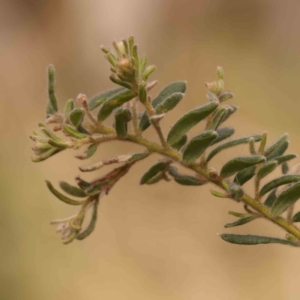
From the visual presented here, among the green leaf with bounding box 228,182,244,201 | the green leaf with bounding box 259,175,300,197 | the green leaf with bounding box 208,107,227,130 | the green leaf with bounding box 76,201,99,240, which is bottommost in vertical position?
the green leaf with bounding box 76,201,99,240

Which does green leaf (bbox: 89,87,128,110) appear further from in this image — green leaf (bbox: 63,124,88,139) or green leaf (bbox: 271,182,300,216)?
green leaf (bbox: 271,182,300,216)

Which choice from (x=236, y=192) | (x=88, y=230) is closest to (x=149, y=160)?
(x=88, y=230)

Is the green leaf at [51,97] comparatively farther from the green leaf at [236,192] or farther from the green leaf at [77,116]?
the green leaf at [236,192]

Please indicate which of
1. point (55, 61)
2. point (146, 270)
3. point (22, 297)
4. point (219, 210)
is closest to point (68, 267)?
point (22, 297)

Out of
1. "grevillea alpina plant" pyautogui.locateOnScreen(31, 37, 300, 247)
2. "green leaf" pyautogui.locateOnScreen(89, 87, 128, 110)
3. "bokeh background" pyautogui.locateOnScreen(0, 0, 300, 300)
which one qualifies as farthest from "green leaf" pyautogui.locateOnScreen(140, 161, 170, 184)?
"bokeh background" pyautogui.locateOnScreen(0, 0, 300, 300)

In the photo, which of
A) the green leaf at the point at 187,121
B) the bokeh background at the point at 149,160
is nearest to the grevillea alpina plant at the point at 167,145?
the green leaf at the point at 187,121
